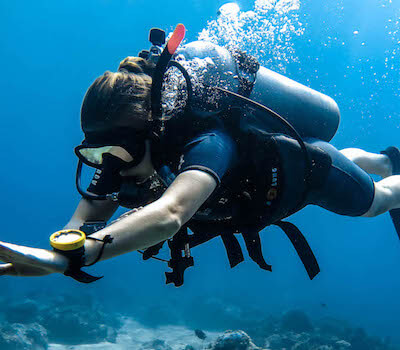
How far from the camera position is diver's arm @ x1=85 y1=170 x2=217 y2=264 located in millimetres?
1449

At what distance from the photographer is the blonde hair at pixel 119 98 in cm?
208

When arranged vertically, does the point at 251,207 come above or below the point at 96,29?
below

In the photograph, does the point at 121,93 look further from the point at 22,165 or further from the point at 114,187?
the point at 22,165

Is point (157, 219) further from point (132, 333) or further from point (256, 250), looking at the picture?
point (132, 333)

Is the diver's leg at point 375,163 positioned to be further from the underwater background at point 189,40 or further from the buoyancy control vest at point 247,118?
the underwater background at point 189,40

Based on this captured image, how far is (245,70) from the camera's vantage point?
2746 millimetres

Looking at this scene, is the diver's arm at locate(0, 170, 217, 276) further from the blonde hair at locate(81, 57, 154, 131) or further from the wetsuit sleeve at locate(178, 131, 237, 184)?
the blonde hair at locate(81, 57, 154, 131)

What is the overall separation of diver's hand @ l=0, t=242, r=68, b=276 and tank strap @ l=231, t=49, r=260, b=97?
1.90 metres

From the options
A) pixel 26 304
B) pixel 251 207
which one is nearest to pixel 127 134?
pixel 251 207

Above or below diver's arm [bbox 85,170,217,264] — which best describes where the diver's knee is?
above

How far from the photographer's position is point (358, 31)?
34.4 metres

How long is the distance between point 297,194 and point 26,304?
61.1 ft

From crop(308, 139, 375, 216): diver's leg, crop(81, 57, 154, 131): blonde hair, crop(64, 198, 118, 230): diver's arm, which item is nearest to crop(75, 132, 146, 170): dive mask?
crop(81, 57, 154, 131): blonde hair

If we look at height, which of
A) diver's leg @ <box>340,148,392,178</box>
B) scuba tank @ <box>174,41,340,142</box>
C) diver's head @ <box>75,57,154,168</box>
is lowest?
diver's head @ <box>75,57,154,168</box>
